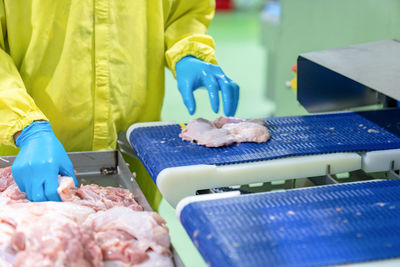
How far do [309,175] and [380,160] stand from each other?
0.80 ft

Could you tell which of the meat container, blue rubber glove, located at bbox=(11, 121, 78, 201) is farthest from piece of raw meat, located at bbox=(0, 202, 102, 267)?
the meat container

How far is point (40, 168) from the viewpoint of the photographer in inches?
60.1

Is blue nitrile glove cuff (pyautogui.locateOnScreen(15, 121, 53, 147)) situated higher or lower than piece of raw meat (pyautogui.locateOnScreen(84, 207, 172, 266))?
higher

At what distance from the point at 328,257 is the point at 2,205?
931mm

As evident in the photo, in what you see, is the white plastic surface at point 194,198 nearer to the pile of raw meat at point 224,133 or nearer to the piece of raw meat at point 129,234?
the piece of raw meat at point 129,234

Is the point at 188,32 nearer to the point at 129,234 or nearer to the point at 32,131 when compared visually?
the point at 32,131

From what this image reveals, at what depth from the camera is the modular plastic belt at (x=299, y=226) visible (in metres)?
1.16

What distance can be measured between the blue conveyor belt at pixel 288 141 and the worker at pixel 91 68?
20cm

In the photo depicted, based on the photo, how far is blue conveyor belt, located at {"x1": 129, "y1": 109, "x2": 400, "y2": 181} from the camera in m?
1.63

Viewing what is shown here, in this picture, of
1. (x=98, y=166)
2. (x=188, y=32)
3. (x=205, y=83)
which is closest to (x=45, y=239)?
(x=98, y=166)

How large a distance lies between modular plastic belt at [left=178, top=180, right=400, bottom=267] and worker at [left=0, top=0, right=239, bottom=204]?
59cm

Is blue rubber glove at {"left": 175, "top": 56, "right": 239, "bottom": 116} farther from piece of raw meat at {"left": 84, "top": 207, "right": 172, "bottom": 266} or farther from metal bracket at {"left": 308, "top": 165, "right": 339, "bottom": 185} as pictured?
piece of raw meat at {"left": 84, "top": 207, "right": 172, "bottom": 266}

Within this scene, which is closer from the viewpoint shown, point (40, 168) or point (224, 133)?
point (40, 168)

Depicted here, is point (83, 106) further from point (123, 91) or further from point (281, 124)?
point (281, 124)
